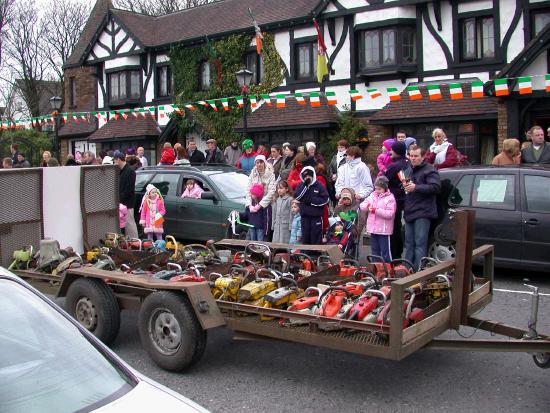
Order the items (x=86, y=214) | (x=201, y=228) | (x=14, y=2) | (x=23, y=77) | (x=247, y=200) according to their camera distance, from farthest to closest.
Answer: (x=23, y=77) < (x=14, y=2) < (x=201, y=228) < (x=247, y=200) < (x=86, y=214)

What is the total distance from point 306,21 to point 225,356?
732 inches

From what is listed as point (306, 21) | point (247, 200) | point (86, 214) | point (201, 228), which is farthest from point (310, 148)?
point (306, 21)

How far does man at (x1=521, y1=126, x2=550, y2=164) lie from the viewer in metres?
10.4

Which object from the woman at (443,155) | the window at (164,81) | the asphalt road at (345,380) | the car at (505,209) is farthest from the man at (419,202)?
the window at (164,81)

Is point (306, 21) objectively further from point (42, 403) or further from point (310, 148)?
point (42, 403)

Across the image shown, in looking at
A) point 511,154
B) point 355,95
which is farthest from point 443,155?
point 355,95

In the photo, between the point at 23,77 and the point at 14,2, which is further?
the point at 23,77

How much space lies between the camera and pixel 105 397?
8.51 feet

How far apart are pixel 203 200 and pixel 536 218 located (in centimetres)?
610

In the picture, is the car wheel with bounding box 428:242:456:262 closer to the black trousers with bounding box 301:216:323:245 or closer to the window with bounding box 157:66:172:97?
the black trousers with bounding box 301:216:323:245

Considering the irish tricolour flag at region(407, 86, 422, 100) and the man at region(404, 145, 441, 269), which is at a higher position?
the irish tricolour flag at region(407, 86, 422, 100)

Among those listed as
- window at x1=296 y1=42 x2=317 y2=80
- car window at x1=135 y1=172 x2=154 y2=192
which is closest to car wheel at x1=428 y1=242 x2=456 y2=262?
car window at x1=135 y1=172 x2=154 y2=192

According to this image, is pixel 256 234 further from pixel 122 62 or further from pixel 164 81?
pixel 122 62

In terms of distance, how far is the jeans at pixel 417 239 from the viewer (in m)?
8.55
